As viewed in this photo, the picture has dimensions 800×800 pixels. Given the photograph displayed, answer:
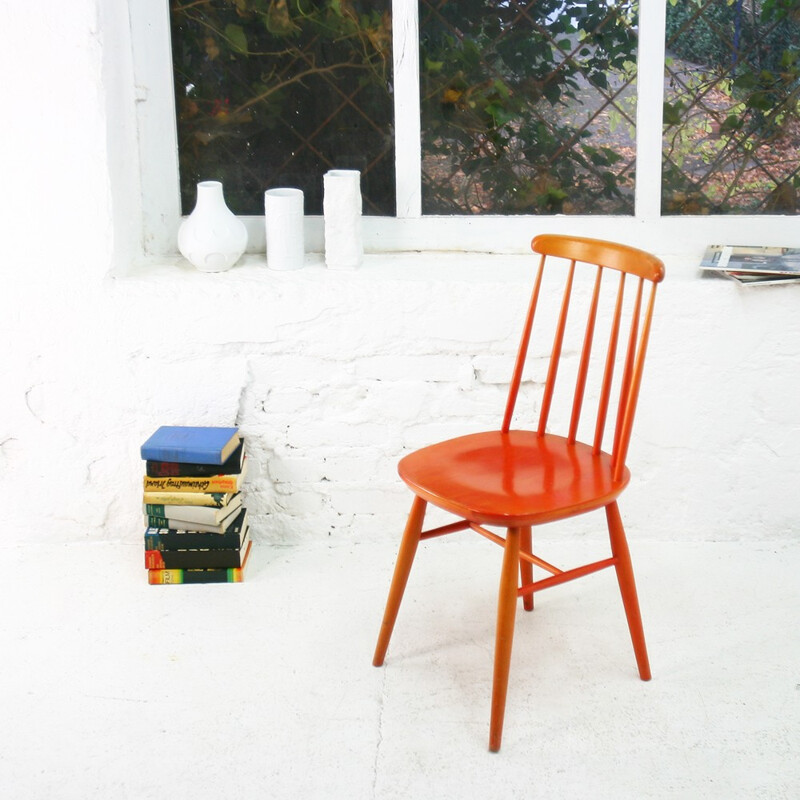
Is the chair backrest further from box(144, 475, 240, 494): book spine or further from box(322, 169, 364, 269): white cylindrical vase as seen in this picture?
box(144, 475, 240, 494): book spine

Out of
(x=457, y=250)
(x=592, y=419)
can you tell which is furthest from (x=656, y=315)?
(x=457, y=250)

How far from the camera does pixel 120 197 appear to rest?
253 cm

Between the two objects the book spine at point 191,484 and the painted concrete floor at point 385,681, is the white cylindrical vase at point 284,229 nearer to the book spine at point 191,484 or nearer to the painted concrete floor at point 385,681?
the book spine at point 191,484

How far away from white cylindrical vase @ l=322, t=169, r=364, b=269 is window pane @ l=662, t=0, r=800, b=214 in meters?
0.75

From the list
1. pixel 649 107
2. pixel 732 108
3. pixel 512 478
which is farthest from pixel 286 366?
pixel 732 108

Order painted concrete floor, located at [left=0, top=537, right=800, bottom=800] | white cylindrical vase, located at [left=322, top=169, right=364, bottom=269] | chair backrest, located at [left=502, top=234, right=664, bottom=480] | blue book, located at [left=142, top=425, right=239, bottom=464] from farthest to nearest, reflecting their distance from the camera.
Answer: white cylindrical vase, located at [left=322, top=169, right=364, bottom=269]
blue book, located at [left=142, top=425, right=239, bottom=464]
chair backrest, located at [left=502, top=234, right=664, bottom=480]
painted concrete floor, located at [left=0, top=537, right=800, bottom=800]

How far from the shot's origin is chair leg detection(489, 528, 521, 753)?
1893mm

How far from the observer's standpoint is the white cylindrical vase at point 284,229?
2551 millimetres

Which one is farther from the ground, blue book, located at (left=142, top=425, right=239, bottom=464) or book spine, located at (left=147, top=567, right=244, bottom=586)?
blue book, located at (left=142, top=425, right=239, bottom=464)

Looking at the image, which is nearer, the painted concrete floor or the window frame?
the painted concrete floor

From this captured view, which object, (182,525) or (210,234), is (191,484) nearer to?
(182,525)

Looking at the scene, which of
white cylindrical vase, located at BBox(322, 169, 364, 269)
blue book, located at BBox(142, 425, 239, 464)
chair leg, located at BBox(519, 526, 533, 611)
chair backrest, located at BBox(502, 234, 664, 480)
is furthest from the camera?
white cylindrical vase, located at BBox(322, 169, 364, 269)

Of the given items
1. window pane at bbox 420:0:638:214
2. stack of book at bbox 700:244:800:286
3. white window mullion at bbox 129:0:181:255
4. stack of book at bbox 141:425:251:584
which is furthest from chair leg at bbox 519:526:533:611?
white window mullion at bbox 129:0:181:255

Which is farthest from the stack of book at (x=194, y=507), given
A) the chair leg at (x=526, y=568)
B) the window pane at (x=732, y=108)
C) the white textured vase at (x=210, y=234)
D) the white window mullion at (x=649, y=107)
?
the window pane at (x=732, y=108)
